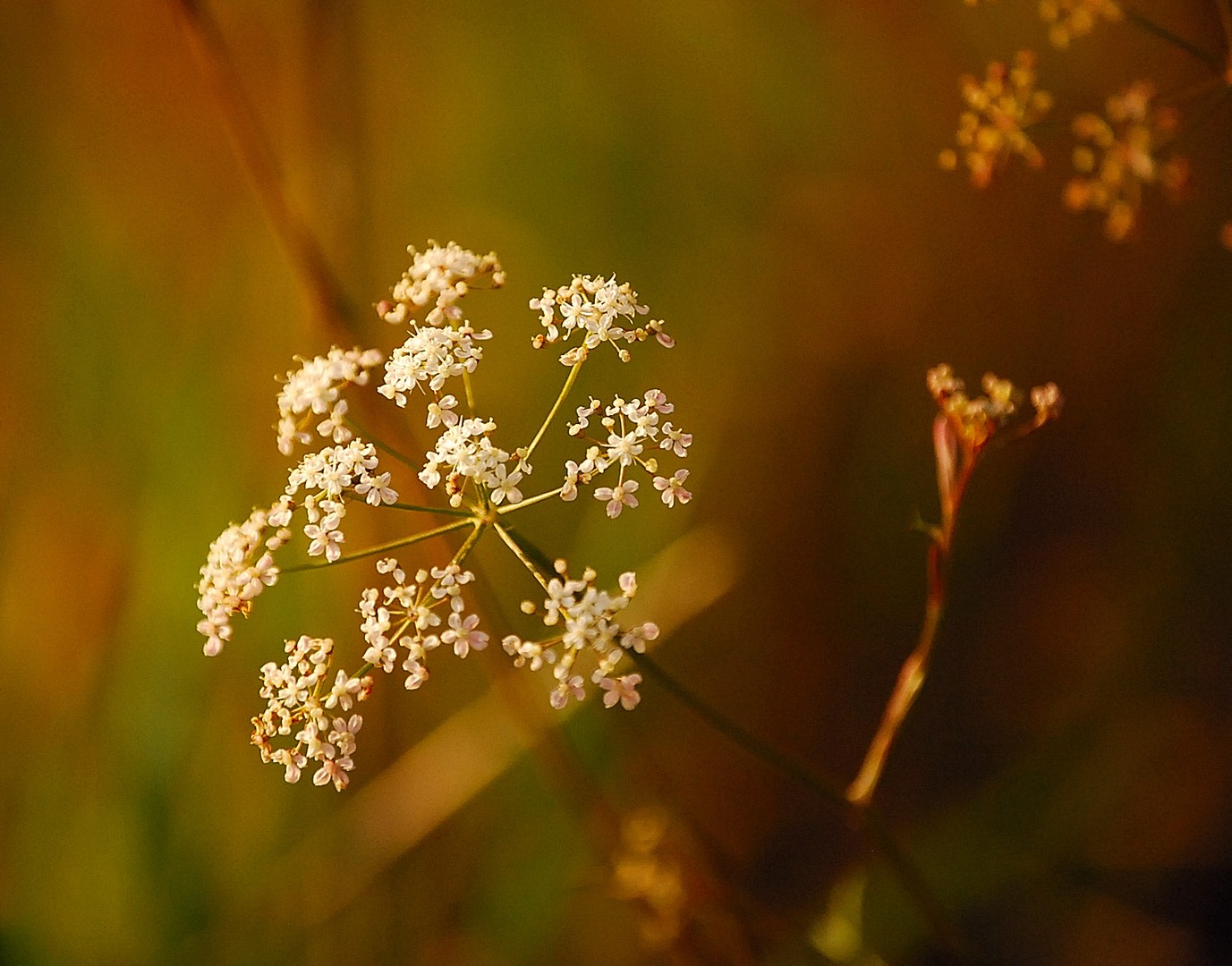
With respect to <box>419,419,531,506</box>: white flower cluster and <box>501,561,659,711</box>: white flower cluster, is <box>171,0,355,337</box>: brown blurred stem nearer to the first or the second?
<box>419,419,531,506</box>: white flower cluster

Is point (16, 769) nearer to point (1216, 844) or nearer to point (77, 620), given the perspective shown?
point (77, 620)

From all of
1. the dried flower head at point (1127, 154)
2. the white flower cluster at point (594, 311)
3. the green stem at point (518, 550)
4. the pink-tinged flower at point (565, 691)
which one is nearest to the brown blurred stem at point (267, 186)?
the white flower cluster at point (594, 311)

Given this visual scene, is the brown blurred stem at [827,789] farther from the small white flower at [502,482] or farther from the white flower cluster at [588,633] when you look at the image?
the small white flower at [502,482]

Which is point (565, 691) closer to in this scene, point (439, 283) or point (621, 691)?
point (621, 691)

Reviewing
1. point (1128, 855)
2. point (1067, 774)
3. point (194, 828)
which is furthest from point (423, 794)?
point (1128, 855)

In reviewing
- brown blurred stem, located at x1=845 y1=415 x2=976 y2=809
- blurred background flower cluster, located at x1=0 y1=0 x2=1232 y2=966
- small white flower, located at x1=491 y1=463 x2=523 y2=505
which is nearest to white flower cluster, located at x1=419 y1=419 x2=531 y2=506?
small white flower, located at x1=491 y1=463 x2=523 y2=505
